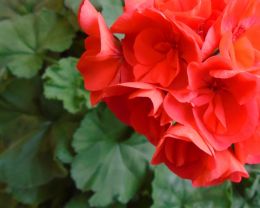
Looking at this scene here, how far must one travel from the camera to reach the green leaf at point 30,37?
3.35 ft

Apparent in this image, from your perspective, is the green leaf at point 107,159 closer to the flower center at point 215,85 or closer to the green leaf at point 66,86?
the green leaf at point 66,86

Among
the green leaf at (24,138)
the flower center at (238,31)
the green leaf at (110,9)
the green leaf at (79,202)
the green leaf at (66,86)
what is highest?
the flower center at (238,31)

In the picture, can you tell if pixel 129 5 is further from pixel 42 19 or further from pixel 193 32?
pixel 42 19

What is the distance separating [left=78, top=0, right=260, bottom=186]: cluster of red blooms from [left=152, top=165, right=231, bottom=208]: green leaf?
389 millimetres

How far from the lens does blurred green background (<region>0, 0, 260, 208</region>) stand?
983 mm

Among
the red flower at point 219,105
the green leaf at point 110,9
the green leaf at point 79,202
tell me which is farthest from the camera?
the green leaf at point 79,202

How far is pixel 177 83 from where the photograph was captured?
1.82ft

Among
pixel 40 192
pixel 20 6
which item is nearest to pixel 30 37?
pixel 20 6

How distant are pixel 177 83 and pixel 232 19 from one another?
0.09 m

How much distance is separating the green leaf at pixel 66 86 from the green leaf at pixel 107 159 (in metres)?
0.05

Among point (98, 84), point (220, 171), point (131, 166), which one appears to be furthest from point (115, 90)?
point (131, 166)

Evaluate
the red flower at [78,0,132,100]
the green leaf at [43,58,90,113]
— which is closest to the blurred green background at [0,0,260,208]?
the green leaf at [43,58,90,113]

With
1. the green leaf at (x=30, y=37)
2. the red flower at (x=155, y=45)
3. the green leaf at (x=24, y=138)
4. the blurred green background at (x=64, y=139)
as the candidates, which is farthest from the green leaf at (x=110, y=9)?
the red flower at (x=155, y=45)

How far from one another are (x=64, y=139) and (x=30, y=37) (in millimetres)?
228
